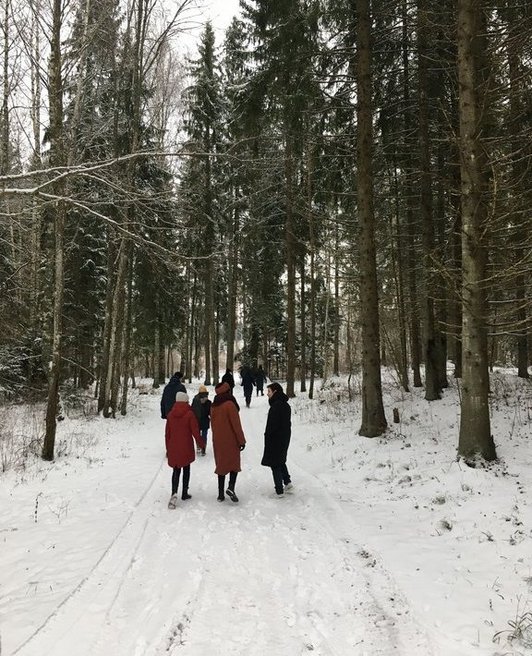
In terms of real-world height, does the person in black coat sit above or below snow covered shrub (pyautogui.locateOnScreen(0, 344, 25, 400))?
below

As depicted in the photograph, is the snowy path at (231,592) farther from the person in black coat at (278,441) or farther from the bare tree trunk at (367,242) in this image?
the bare tree trunk at (367,242)

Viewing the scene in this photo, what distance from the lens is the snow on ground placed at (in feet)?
12.0

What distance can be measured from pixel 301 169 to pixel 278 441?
46.2ft

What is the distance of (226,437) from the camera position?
24.1 ft

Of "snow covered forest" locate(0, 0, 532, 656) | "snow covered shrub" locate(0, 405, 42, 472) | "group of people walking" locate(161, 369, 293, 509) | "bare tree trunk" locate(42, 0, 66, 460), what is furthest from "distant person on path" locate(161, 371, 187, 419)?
"group of people walking" locate(161, 369, 293, 509)

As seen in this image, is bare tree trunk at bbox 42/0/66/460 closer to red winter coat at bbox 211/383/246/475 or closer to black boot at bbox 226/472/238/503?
red winter coat at bbox 211/383/246/475

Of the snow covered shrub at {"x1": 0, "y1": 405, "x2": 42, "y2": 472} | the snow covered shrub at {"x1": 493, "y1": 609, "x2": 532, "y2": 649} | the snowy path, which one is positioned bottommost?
the snowy path

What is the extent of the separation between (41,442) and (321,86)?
11.1 m

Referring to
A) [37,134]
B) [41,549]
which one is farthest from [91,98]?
[41,549]

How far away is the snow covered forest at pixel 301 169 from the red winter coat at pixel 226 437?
98.2 inches

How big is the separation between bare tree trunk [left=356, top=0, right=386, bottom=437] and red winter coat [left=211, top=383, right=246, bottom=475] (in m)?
4.05

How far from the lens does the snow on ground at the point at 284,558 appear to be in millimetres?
3654

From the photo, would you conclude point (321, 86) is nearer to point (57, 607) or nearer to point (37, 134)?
point (37, 134)

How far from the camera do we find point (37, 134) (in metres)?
13.4
